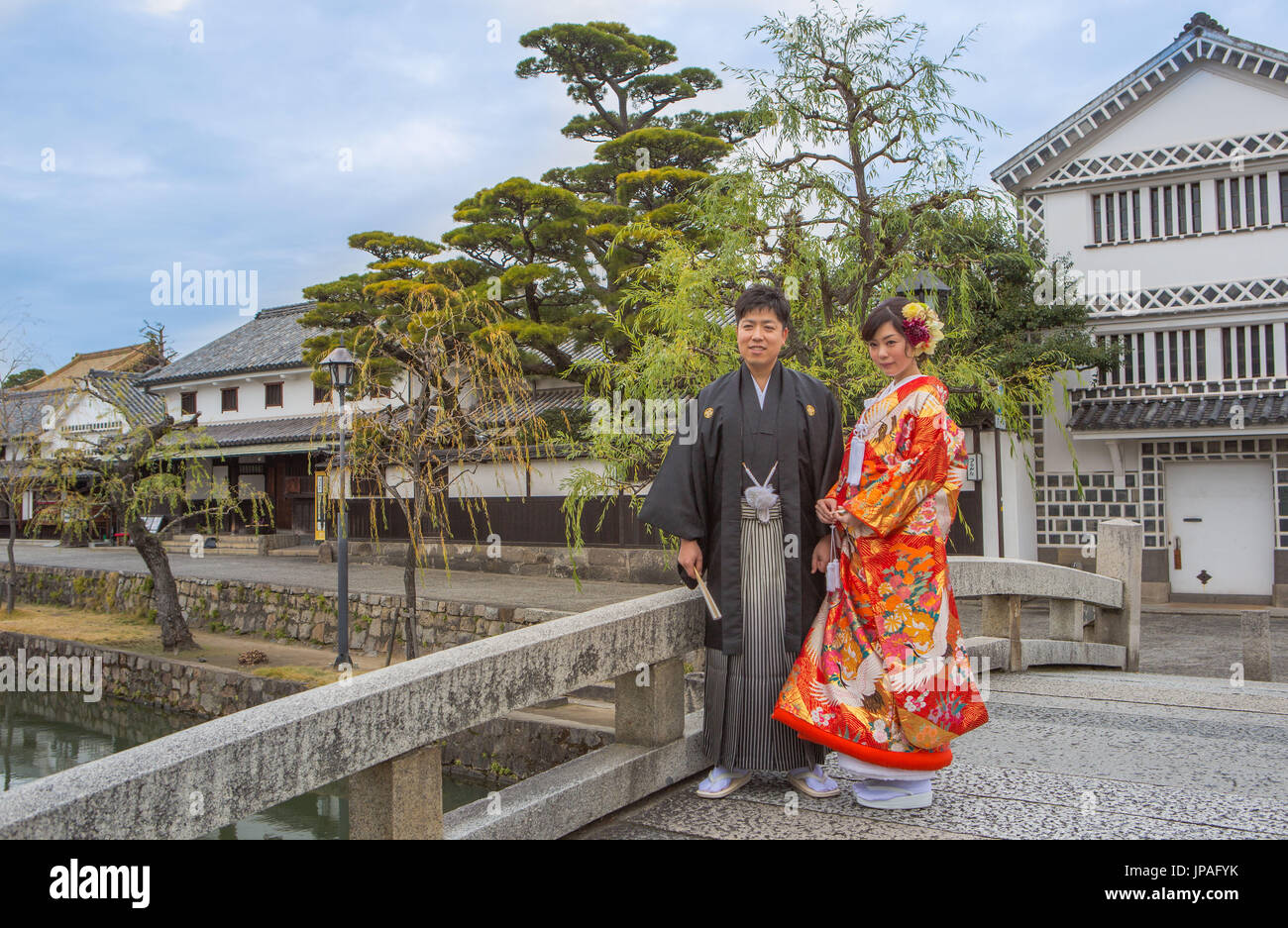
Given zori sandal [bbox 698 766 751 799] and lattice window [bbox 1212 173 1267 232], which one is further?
A: lattice window [bbox 1212 173 1267 232]

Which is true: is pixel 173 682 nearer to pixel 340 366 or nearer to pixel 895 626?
pixel 340 366

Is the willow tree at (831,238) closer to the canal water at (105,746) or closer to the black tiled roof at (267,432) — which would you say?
the canal water at (105,746)

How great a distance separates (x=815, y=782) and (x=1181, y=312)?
49.3 ft

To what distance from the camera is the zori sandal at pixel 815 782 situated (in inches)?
132

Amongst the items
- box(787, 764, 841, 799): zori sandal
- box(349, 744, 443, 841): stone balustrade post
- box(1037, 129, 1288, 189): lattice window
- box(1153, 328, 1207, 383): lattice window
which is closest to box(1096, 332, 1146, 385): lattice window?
box(1153, 328, 1207, 383): lattice window

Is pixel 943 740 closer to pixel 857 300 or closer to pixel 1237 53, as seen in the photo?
pixel 857 300

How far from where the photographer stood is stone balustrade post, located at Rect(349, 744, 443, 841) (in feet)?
8.14

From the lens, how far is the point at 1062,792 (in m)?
3.37

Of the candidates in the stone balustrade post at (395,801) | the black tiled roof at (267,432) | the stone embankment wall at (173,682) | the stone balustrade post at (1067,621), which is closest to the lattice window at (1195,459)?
the stone balustrade post at (1067,621)

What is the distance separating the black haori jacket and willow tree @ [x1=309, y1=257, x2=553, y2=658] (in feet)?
24.1

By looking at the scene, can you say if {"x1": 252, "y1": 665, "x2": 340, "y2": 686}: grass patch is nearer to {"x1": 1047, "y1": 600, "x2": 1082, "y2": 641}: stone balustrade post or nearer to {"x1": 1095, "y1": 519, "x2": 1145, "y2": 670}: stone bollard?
{"x1": 1047, "y1": 600, "x2": 1082, "y2": 641}: stone balustrade post

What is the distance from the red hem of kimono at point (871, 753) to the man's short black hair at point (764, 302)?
143 centimetres

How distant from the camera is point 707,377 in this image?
7156mm

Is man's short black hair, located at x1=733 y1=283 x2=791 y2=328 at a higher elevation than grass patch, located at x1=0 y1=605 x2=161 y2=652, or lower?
higher
